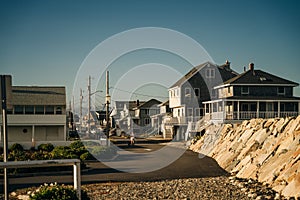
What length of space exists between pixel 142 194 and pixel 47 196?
5.68 m

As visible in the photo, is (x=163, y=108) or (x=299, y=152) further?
(x=163, y=108)

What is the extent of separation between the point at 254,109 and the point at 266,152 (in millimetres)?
24481

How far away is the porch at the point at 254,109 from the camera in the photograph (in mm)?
41094

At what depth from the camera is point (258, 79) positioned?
4512 centimetres

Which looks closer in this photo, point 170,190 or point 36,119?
point 170,190

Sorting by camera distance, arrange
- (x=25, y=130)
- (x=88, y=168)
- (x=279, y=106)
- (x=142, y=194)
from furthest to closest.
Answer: (x=279, y=106) < (x=25, y=130) < (x=88, y=168) < (x=142, y=194)

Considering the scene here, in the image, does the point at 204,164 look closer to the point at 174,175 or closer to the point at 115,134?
the point at 174,175

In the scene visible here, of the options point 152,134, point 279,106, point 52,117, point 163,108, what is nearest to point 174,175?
point 52,117

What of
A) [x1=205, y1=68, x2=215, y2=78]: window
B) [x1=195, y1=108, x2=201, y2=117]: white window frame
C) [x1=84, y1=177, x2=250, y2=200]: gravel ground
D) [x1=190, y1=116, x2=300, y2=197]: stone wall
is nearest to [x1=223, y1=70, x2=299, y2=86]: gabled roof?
[x1=205, y1=68, x2=215, y2=78]: window

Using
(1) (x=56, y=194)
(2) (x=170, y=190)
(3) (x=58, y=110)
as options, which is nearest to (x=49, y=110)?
(3) (x=58, y=110)

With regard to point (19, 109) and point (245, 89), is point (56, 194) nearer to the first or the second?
point (19, 109)

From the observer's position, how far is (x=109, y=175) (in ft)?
65.6

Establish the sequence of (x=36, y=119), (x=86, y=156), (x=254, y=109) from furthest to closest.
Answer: (x=254, y=109)
(x=36, y=119)
(x=86, y=156)

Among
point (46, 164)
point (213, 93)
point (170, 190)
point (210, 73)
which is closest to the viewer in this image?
point (46, 164)
